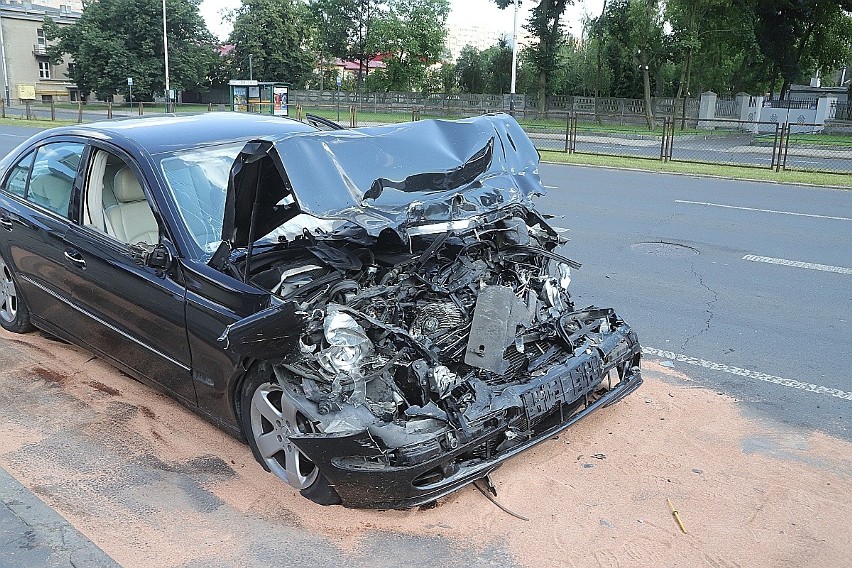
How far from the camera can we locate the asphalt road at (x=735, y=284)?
5.26 meters

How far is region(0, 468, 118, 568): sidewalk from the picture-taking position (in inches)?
127

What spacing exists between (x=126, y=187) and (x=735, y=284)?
593 centimetres

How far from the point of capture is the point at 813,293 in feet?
24.3

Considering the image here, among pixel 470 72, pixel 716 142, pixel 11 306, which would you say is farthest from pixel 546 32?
pixel 11 306

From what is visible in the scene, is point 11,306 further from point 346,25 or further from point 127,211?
point 346,25

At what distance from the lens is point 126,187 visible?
4734 millimetres

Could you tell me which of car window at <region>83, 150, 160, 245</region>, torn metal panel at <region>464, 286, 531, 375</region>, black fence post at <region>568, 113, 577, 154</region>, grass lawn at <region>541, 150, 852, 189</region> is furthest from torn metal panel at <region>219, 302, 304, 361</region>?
black fence post at <region>568, 113, 577, 154</region>

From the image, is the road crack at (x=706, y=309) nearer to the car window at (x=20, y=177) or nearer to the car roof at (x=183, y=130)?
the car roof at (x=183, y=130)

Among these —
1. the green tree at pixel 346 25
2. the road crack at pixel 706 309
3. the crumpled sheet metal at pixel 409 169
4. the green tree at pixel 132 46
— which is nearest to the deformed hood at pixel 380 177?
the crumpled sheet metal at pixel 409 169

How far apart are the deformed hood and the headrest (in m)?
1.04

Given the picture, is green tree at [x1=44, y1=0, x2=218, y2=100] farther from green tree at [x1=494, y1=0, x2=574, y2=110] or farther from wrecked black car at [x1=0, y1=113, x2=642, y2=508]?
wrecked black car at [x1=0, y1=113, x2=642, y2=508]

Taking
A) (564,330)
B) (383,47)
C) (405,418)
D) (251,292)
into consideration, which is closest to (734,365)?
(564,330)

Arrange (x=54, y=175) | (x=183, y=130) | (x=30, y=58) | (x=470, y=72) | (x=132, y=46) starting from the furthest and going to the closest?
1. (x=30, y=58)
2. (x=132, y=46)
3. (x=470, y=72)
4. (x=54, y=175)
5. (x=183, y=130)

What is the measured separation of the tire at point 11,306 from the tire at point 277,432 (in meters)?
2.82
